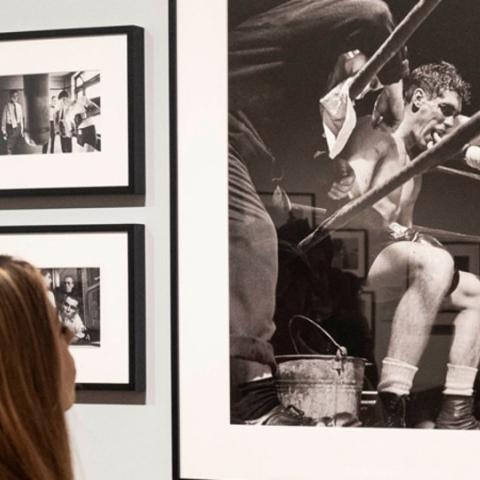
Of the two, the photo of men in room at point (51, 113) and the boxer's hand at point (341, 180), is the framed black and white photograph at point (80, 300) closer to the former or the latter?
the photo of men in room at point (51, 113)

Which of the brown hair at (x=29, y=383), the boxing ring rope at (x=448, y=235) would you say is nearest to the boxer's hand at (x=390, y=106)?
the boxing ring rope at (x=448, y=235)

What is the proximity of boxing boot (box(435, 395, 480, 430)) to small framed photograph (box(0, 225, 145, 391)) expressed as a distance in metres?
0.47

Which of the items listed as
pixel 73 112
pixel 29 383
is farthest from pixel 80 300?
pixel 29 383

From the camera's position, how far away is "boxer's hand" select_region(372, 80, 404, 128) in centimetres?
180

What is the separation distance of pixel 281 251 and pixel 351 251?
11 centimetres

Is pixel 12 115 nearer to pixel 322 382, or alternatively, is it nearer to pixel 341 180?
pixel 341 180

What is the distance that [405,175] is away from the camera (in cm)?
180

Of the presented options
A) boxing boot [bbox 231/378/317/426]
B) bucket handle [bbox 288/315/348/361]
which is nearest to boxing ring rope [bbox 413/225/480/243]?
bucket handle [bbox 288/315/348/361]

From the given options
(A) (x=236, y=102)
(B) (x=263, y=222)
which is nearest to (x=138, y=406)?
(B) (x=263, y=222)

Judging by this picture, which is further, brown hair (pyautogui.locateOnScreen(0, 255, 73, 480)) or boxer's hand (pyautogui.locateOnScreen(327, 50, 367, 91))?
boxer's hand (pyautogui.locateOnScreen(327, 50, 367, 91))

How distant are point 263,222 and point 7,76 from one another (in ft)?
1.62

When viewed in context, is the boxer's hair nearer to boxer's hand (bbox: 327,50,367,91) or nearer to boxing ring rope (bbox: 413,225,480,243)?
boxer's hand (bbox: 327,50,367,91)

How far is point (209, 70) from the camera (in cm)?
188

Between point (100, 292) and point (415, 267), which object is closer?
point (415, 267)
